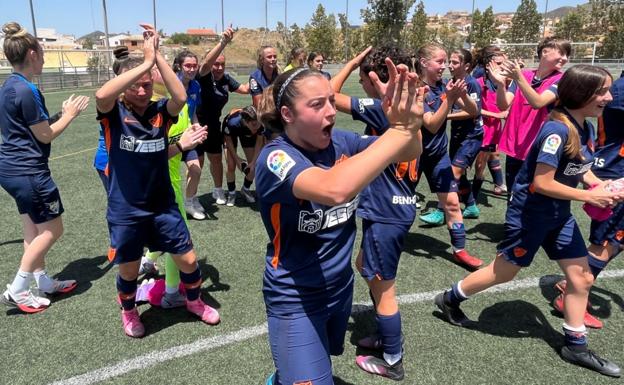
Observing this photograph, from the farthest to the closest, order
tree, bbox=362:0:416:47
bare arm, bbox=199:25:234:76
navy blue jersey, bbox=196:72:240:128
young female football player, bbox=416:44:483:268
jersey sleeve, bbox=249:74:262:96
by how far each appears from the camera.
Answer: tree, bbox=362:0:416:47
jersey sleeve, bbox=249:74:262:96
navy blue jersey, bbox=196:72:240:128
bare arm, bbox=199:25:234:76
young female football player, bbox=416:44:483:268

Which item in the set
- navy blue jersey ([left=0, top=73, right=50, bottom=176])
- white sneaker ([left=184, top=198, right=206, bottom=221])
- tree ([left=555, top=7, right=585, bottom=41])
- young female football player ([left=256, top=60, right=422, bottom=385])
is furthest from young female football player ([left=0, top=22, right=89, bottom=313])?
tree ([left=555, top=7, right=585, bottom=41])

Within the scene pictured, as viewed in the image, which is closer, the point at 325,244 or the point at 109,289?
the point at 325,244

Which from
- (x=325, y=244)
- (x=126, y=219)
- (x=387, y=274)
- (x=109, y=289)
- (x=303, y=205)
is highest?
(x=303, y=205)

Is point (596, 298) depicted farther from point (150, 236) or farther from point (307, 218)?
point (150, 236)

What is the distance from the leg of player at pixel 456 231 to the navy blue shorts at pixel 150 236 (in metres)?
2.92

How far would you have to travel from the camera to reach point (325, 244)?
88.9 inches

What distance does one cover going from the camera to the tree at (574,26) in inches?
2334

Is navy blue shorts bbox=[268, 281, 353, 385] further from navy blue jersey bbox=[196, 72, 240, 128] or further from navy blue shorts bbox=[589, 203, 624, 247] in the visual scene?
navy blue jersey bbox=[196, 72, 240, 128]

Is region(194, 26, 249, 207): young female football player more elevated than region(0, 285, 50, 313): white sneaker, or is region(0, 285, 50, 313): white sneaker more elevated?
region(194, 26, 249, 207): young female football player

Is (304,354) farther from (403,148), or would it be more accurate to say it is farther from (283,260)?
(403,148)

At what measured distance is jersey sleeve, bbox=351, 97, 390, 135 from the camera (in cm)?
332

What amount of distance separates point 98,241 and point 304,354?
171 inches

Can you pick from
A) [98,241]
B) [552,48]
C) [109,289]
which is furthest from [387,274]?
[98,241]

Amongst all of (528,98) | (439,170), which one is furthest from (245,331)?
(528,98)
